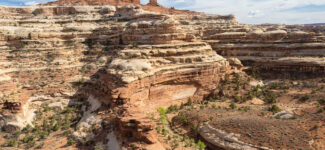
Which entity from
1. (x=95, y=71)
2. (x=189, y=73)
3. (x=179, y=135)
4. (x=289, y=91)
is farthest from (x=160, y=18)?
(x=289, y=91)

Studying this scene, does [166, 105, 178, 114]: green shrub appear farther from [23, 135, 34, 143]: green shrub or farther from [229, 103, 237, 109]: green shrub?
[23, 135, 34, 143]: green shrub

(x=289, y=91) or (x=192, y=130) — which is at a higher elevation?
(x=289, y=91)

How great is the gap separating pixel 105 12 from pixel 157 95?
64.9 ft

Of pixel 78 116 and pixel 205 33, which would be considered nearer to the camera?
pixel 78 116

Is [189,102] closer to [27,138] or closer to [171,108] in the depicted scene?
[171,108]

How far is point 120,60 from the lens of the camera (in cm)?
2181

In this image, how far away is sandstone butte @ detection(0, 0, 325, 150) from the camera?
58.6 ft

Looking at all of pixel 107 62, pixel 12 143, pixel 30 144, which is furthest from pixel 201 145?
pixel 107 62

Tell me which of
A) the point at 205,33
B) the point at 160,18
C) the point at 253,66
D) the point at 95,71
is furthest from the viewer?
the point at 205,33

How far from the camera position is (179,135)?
1692 centimetres

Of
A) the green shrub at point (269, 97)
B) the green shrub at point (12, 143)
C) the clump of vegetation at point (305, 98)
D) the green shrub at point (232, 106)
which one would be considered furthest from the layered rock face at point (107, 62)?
the clump of vegetation at point (305, 98)

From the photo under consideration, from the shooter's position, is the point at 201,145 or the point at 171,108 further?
the point at 171,108

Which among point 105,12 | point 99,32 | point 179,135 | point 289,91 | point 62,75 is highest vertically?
point 105,12

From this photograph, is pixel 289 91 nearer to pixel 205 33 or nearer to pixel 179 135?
pixel 179 135
